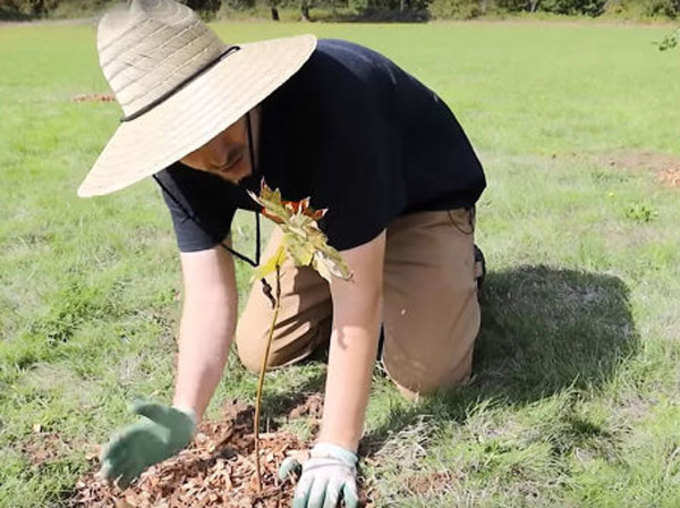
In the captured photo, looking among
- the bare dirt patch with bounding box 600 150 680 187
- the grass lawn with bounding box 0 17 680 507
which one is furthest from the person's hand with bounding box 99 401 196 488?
the bare dirt patch with bounding box 600 150 680 187

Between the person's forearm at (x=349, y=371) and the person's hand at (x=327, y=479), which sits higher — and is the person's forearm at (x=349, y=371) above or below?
above

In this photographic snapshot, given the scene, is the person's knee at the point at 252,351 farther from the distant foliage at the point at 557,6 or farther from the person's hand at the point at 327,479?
the distant foliage at the point at 557,6

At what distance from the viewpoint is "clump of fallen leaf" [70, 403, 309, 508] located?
2008 millimetres

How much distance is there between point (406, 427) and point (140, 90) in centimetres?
126

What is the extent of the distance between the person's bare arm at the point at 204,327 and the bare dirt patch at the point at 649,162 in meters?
3.97

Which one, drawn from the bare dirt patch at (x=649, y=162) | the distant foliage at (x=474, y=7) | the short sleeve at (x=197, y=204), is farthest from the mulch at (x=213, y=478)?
the distant foliage at (x=474, y=7)

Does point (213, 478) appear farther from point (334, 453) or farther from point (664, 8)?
point (664, 8)

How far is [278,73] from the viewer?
5.20 feet

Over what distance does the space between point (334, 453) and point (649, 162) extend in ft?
16.0

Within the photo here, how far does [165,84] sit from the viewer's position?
155 centimetres

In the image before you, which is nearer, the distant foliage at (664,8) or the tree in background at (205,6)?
the tree in background at (205,6)

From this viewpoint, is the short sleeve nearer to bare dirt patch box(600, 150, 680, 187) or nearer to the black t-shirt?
the black t-shirt

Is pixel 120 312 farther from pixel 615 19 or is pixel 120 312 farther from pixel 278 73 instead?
pixel 615 19

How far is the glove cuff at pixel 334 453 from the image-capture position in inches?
77.2
